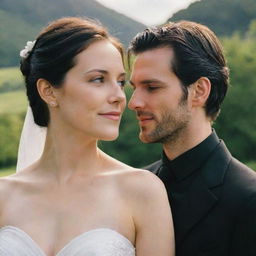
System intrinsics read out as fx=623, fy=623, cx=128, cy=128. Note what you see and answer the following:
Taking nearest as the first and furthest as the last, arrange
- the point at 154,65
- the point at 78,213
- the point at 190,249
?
the point at 190,249 → the point at 78,213 → the point at 154,65

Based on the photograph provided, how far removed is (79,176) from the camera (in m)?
4.41

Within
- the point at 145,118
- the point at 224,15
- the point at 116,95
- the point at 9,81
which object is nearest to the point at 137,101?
the point at 145,118

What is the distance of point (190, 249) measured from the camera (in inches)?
158

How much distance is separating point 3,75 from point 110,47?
2761 inches

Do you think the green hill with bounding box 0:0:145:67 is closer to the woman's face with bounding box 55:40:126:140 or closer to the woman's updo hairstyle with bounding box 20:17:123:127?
the woman's updo hairstyle with bounding box 20:17:123:127

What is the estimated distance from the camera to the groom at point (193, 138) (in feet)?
13.1

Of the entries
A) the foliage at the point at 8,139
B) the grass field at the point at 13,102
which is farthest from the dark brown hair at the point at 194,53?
the grass field at the point at 13,102

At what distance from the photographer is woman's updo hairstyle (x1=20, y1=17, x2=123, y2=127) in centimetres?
409

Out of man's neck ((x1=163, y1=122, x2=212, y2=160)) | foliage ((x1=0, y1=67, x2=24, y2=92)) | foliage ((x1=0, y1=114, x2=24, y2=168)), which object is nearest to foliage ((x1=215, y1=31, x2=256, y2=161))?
foliage ((x1=0, y1=114, x2=24, y2=168))

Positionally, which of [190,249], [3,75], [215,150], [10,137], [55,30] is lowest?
[3,75]

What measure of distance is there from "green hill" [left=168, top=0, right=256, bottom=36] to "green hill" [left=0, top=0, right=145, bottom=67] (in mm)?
8890

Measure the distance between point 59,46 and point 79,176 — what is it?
0.94 meters

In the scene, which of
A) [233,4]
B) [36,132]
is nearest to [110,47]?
[36,132]

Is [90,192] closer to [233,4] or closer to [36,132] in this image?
[36,132]
